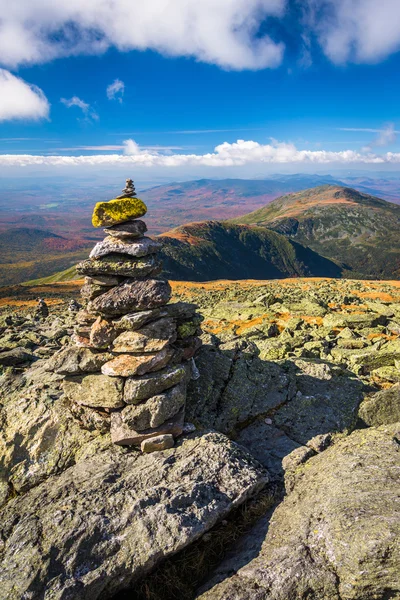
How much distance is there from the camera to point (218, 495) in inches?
376

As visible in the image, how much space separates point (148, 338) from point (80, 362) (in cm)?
323

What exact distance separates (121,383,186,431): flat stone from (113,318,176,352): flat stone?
6.13 feet

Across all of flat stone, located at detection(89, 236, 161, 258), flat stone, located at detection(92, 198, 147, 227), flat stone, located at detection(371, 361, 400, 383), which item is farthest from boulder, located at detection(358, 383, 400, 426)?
flat stone, located at detection(92, 198, 147, 227)

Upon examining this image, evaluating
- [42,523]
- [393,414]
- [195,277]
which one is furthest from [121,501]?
[195,277]

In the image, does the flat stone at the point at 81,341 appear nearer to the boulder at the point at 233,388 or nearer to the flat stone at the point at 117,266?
the flat stone at the point at 117,266

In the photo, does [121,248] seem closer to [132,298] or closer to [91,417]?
[132,298]

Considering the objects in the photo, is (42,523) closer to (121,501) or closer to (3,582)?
(3,582)

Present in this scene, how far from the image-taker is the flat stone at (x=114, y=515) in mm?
7633

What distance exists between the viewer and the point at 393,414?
13414 mm

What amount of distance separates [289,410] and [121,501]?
7913 mm

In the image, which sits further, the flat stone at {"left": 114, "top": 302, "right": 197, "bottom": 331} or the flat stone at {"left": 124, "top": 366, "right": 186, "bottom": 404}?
the flat stone at {"left": 114, "top": 302, "right": 197, "bottom": 331}

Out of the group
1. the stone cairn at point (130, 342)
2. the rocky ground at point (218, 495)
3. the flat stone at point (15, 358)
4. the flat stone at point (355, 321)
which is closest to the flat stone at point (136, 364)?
the stone cairn at point (130, 342)

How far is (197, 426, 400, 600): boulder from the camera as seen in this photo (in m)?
7.14

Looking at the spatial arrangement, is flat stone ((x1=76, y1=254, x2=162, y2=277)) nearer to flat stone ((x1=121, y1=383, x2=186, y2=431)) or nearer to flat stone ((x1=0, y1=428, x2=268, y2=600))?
flat stone ((x1=121, y1=383, x2=186, y2=431))
